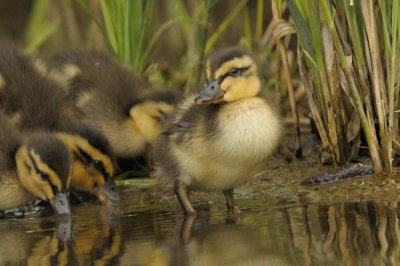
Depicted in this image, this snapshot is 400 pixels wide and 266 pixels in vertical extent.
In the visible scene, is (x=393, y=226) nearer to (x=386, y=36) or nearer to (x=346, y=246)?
(x=346, y=246)

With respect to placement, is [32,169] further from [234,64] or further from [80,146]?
[234,64]

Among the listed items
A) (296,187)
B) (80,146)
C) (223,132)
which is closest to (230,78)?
(223,132)

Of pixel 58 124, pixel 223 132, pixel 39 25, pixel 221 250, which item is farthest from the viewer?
pixel 39 25

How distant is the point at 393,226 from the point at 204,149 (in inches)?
45.1

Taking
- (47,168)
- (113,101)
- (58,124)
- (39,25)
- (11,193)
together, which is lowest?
(11,193)

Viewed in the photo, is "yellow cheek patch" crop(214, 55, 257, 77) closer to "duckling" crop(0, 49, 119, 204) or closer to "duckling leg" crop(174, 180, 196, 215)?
"duckling leg" crop(174, 180, 196, 215)

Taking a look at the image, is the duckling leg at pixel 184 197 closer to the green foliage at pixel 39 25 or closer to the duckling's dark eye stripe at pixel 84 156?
the duckling's dark eye stripe at pixel 84 156

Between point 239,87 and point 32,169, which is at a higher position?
point 239,87

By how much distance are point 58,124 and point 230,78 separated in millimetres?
1455

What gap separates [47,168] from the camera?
5352 millimetres

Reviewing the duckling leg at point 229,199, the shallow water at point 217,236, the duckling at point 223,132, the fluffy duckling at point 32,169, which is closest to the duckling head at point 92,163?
the fluffy duckling at point 32,169

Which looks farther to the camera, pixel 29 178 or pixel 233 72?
pixel 29 178

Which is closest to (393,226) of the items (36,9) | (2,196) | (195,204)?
(195,204)

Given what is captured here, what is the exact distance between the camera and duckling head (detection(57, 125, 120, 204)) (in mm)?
5723
